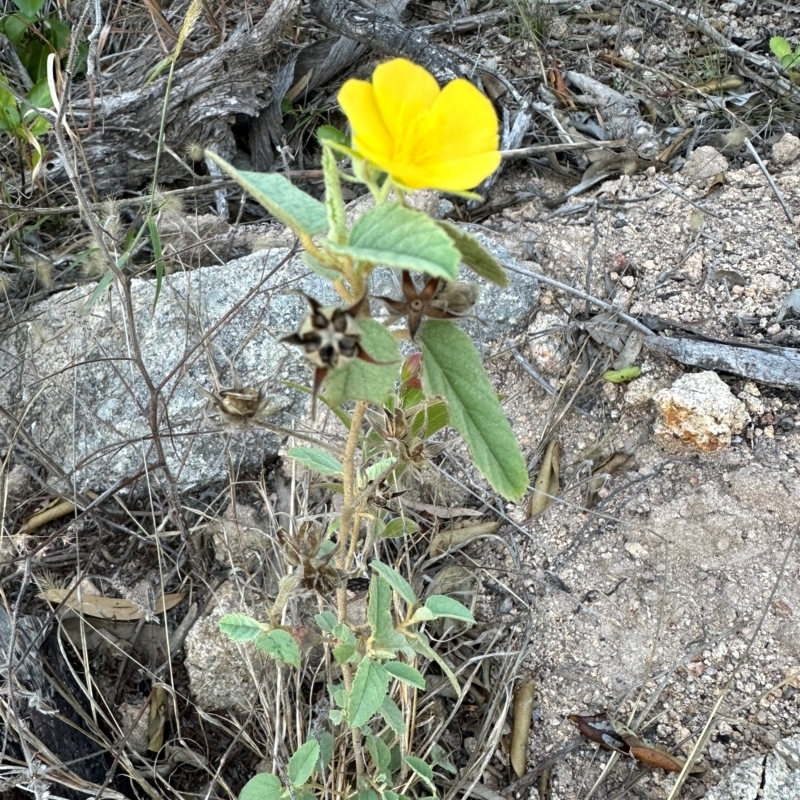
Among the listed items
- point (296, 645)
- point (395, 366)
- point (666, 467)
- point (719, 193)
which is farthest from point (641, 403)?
point (395, 366)

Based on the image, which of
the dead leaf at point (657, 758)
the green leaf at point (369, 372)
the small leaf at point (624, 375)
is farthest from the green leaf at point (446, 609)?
the small leaf at point (624, 375)

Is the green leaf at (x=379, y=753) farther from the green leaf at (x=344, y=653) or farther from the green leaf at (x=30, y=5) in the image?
the green leaf at (x=30, y=5)

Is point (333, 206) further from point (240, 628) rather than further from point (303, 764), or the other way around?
point (303, 764)

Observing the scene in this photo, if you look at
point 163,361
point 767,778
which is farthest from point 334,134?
point 767,778

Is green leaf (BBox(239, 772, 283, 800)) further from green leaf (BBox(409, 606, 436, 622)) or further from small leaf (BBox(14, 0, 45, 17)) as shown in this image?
small leaf (BBox(14, 0, 45, 17))

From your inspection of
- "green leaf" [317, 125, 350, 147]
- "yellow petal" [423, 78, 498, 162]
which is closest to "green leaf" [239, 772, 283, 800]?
"yellow petal" [423, 78, 498, 162]

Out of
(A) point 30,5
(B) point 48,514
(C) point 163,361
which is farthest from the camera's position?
(A) point 30,5

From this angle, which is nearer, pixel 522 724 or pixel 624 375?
pixel 522 724
